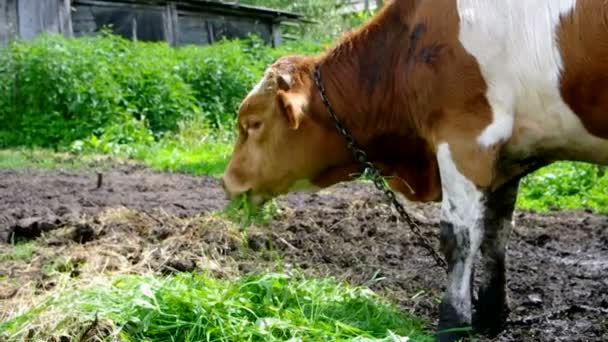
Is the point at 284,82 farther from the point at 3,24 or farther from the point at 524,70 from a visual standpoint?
the point at 3,24

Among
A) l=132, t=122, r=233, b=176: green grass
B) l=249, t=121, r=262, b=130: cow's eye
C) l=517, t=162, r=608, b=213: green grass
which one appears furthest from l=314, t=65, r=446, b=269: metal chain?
l=132, t=122, r=233, b=176: green grass

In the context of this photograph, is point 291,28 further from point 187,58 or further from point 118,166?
point 118,166

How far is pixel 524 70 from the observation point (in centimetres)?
391

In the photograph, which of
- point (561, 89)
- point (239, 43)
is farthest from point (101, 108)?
point (561, 89)

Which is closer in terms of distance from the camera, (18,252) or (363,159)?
(363,159)

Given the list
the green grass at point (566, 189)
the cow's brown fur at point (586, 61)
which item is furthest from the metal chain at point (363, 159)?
the green grass at point (566, 189)

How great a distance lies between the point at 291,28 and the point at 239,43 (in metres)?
15.5

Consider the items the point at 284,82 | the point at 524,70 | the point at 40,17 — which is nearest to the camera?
the point at 524,70

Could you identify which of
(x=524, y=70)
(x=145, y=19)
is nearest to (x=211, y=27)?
(x=145, y=19)

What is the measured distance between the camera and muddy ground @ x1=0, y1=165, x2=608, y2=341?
480 centimetres

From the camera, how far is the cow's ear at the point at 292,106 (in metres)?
4.55

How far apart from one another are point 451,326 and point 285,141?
135 centimetres

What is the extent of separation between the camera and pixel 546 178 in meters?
9.42

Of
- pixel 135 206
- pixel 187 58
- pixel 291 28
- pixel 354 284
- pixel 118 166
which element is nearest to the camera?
pixel 354 284
